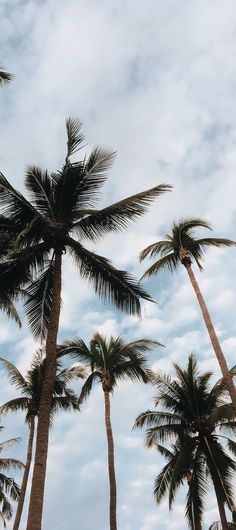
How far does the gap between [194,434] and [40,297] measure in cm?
1108

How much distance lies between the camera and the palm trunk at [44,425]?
8.54 m

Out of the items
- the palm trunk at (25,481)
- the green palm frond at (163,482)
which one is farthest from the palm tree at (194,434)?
the palm trunk at (25,481)

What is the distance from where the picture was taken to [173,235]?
→ 21.5m

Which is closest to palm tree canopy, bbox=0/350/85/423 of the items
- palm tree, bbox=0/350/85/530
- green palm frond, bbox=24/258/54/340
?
palm tree, bbox=0/350/85/530

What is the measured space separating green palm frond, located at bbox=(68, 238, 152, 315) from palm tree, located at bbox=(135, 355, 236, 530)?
7.26 meters

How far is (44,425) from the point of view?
976 centimetres

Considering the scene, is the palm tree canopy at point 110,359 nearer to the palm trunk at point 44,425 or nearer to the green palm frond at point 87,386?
the green palm frond at point 87,386

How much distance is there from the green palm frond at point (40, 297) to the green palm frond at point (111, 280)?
1.07m

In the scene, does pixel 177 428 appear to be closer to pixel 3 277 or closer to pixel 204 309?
pixel 204 309

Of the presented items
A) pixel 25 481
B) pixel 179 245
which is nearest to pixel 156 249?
pixel 179 245

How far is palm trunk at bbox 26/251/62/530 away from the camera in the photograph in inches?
336

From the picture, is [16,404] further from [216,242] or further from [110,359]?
[216,242]

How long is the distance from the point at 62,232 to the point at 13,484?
21.4m

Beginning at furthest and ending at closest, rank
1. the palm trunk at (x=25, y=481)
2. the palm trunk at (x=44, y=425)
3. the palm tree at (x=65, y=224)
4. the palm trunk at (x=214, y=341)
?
the palm trunk at (x=25, y=481), the palm trunk at (x=214, y=341), the palm tree at (x=65, y=224), the palm trunk at (x=44, y=425)
